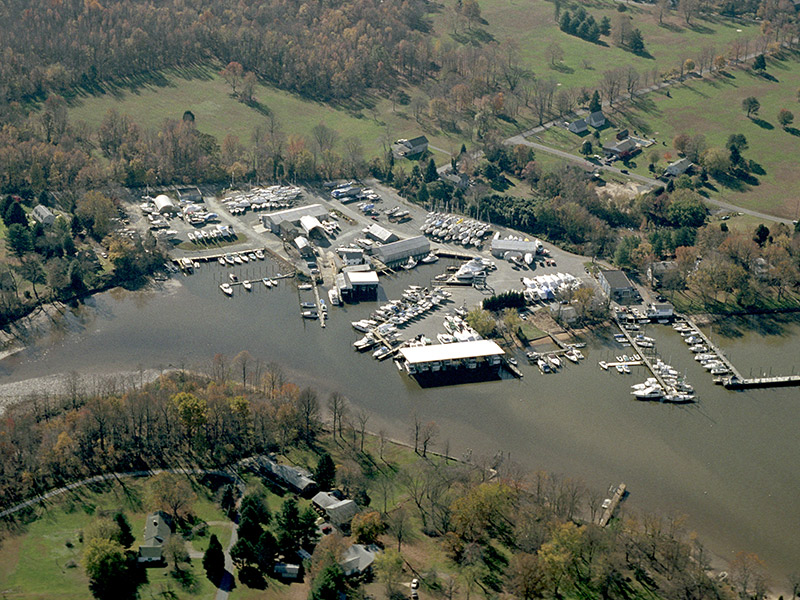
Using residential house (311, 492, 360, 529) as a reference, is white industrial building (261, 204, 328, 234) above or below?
below

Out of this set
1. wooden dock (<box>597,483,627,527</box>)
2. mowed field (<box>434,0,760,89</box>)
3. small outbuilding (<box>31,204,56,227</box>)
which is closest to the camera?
wooden dock (<box>597,483,627,527</box>)

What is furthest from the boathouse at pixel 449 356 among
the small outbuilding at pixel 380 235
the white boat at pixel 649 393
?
the small outbuilding at pixel 380 235

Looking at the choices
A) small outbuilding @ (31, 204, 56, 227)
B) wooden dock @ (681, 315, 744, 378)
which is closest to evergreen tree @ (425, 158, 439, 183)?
wooden dock @ (681, 315, 744, 378)

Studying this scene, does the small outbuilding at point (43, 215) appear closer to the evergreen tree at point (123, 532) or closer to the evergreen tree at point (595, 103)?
the evergreen tree at point (123, 532)

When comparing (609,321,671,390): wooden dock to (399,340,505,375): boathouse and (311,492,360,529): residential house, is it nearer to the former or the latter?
(399,340,505,375): boathouse

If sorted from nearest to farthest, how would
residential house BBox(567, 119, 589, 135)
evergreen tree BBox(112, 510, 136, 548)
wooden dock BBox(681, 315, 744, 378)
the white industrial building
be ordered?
evergreen tree BBox(112, 510, 136, 548) < wooden dock BBox(681, 315, 744, 378) < the white industrial building < residential house BBox(567, 119, 589, 135)

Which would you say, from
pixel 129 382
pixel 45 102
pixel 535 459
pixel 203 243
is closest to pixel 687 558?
pixel 535 459

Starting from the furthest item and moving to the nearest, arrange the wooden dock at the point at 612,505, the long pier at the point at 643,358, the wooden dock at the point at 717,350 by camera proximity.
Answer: the wooden dock at the point at 717,350 < the long pier at the point at 643,358 < the wooden dock at the point at 612,505

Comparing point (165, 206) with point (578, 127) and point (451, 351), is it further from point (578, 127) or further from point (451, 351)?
point (578, 127)
